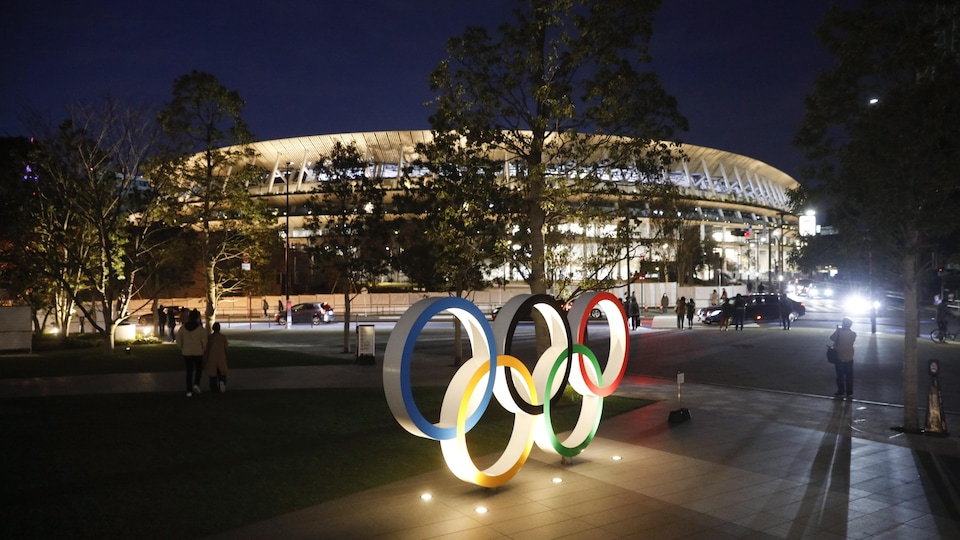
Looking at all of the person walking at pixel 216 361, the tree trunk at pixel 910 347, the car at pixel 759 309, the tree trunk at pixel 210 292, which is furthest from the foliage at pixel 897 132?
the car at pixel 759 309

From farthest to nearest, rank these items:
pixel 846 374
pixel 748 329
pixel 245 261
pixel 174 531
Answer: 1. pixel 748 329
2. pixel 245 261
3. pixel 846 374
4. pixel 174 531

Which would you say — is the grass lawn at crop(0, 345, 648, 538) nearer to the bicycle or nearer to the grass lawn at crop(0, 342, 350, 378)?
the grass lawn at crop(0, 342, 350, 378)

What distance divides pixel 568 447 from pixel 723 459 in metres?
2.16

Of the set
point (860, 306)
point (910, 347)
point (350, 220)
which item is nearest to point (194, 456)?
point (910, 347)

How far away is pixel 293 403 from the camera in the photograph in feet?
44.8

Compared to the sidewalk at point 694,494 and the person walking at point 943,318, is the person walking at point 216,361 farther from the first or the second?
the person walking at point 943,318

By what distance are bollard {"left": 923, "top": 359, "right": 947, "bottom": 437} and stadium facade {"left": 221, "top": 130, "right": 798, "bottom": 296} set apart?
56.0 meters

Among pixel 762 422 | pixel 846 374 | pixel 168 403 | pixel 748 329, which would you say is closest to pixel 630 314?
pixel 748 329

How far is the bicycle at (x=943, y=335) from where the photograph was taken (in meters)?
26.3

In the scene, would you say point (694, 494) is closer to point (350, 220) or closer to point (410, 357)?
point (410, 357)

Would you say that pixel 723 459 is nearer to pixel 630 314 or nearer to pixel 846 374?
pixel 846 374

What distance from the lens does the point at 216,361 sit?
14.7 meters

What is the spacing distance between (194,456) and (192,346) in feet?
17.5

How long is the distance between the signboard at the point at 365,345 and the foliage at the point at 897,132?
538 inches
